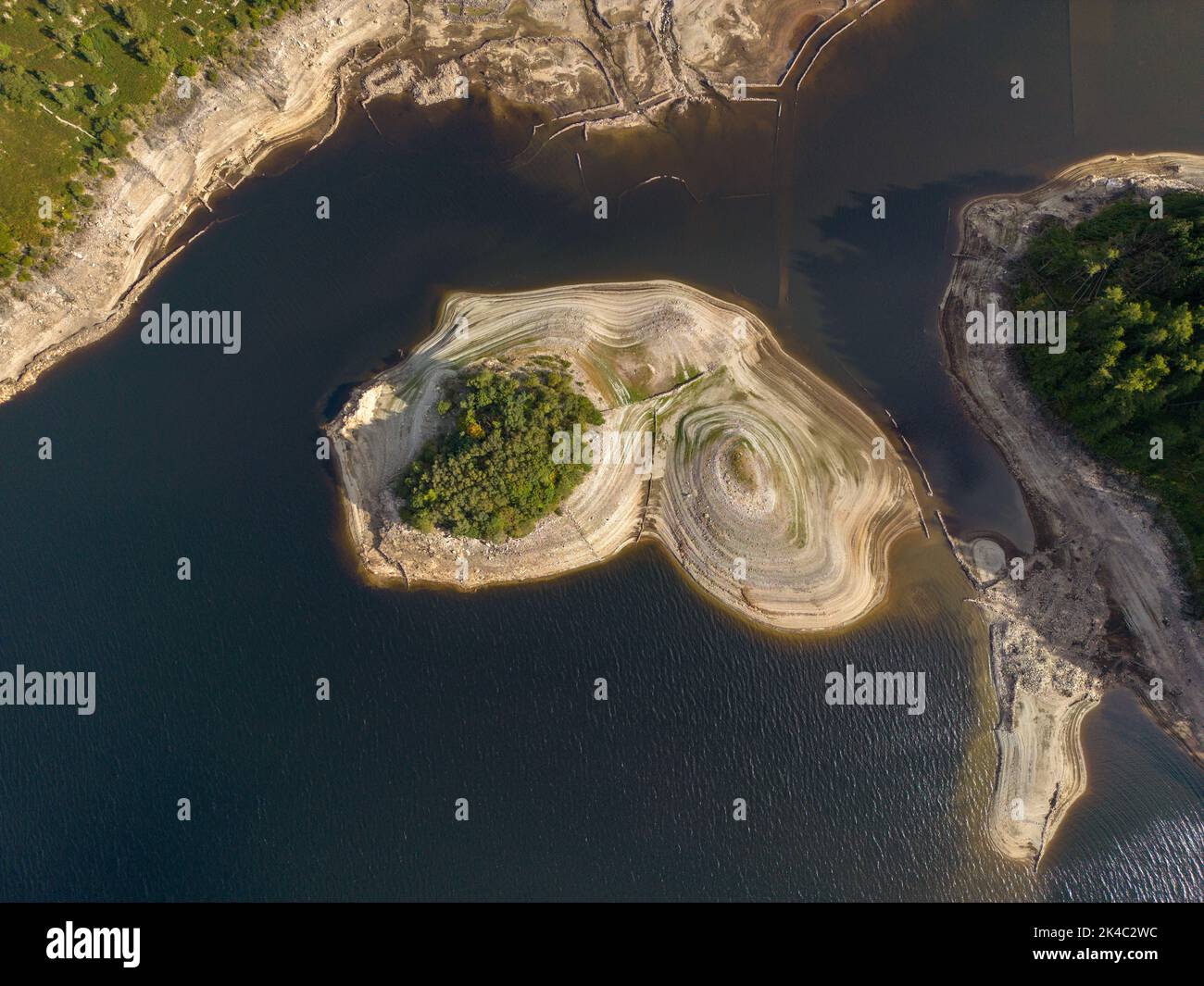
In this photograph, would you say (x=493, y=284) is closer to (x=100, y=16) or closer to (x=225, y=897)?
(x=100, y=16)
